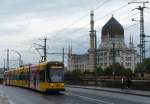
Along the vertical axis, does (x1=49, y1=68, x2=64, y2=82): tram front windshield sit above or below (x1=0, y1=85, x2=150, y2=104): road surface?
above

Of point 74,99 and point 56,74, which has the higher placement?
point 56,74

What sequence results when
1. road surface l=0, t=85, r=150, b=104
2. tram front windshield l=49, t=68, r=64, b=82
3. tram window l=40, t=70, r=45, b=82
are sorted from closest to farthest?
road surface l=0, t=85, r=150, b=104
tram front windshield l=49, t=68, r=64, b=82
tram window l=40, t=70, r=45, b=82

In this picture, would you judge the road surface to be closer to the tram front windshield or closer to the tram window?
the tram front windshield

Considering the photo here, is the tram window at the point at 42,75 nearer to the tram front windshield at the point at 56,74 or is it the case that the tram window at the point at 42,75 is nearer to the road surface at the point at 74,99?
the tram front windshield at the point at 56,74

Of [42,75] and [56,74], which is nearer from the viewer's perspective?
[56,74]

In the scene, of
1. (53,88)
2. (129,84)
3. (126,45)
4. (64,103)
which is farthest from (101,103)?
(126,45)

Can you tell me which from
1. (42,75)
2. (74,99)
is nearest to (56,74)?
(42,75)

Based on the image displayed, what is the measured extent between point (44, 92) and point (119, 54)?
493ft

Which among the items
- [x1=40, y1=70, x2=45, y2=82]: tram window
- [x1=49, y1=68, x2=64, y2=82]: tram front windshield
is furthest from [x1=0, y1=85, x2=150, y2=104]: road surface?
[x1=40, y1=70, x2=45, y2=82]: tram window

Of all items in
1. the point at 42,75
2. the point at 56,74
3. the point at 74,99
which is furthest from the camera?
the point at 42,75

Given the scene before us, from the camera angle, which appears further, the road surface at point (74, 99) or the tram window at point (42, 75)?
the tram window at point (42, 75)

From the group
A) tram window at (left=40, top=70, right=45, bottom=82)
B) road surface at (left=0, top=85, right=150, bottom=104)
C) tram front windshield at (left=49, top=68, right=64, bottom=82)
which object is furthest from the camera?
tram window at (left=40, top=70, right=45, bottom=82)

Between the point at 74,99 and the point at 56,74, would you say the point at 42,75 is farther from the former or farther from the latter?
the point at 74,99

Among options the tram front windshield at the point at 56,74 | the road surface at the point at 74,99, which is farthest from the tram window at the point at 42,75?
the road surface at the point at 74,99
